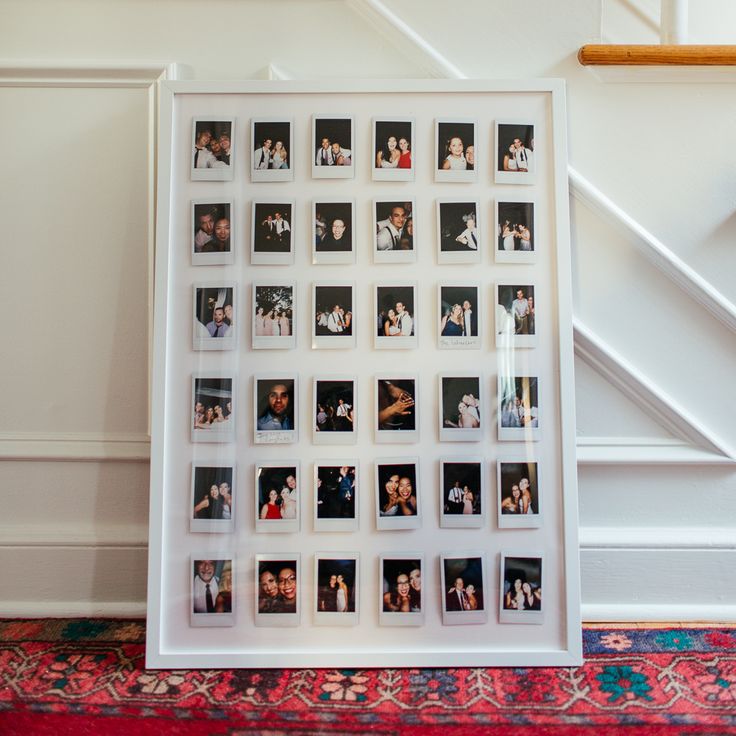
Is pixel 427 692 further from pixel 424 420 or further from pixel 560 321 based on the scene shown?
pixel 560 321

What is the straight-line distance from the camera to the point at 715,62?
4.48 ft

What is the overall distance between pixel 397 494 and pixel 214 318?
553mm

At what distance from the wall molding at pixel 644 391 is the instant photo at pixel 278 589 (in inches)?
32.5

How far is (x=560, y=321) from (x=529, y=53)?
2.23ft

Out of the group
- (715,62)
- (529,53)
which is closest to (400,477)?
(529,53)

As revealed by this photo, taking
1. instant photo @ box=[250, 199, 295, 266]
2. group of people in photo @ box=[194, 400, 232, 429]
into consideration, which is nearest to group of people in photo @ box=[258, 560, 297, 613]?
group of people in photo @ box=[194, 400, 232, 429]

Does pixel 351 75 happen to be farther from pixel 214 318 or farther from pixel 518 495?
pixel 518 495

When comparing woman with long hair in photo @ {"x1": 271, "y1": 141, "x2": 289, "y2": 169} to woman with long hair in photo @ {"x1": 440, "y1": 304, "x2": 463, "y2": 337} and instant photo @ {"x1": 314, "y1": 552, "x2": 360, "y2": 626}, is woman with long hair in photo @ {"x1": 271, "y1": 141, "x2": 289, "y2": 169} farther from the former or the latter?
instant photo @ {"x1": 314, "y1": 552, "x2": 360, "y2": 626}

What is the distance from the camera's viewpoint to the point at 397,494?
4.11ft

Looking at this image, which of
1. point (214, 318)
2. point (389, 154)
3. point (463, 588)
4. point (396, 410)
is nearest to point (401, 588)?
point (463, 588)

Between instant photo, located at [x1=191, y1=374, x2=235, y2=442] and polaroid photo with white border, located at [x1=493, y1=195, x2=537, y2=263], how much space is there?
26.6 inches

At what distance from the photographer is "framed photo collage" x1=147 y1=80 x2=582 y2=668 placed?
48.5 inches

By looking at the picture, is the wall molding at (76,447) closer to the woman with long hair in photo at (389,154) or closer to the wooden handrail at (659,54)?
the woman with long hair in photo at (389,154)

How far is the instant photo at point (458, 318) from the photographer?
1.28 metres
